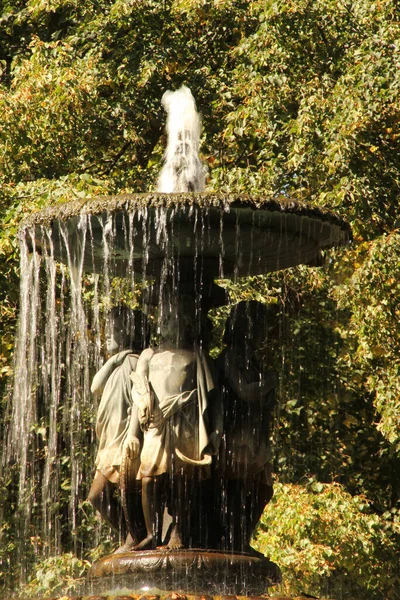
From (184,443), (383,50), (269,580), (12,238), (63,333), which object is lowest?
(269,580)

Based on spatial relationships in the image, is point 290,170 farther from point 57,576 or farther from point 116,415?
point 116,415

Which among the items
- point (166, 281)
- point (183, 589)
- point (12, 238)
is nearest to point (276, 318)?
point (12, 238)

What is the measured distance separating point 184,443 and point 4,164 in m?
7.35

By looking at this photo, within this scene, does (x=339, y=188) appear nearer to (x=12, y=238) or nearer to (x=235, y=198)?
(x=12, y=238)

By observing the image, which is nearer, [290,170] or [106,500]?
[106,500]

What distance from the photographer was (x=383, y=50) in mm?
14922

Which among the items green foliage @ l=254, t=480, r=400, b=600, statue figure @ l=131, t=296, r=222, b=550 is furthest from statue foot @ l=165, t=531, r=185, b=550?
green foliage @ l=254, t=480, r=400, b=600

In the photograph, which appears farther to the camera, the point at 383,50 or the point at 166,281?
the point at 383,50

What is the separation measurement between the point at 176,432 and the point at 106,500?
81cm

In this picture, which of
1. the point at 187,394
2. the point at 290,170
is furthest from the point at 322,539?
the point at 187,394

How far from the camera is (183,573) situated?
9359 mm

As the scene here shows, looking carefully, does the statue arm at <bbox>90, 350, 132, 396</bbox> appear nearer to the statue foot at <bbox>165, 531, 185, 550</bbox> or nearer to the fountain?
the fountain

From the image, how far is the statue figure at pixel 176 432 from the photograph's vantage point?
381 inches

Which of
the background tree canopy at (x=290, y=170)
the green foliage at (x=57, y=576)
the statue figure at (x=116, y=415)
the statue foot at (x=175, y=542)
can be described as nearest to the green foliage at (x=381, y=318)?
the background tree canopy at (x=290, y=170)
